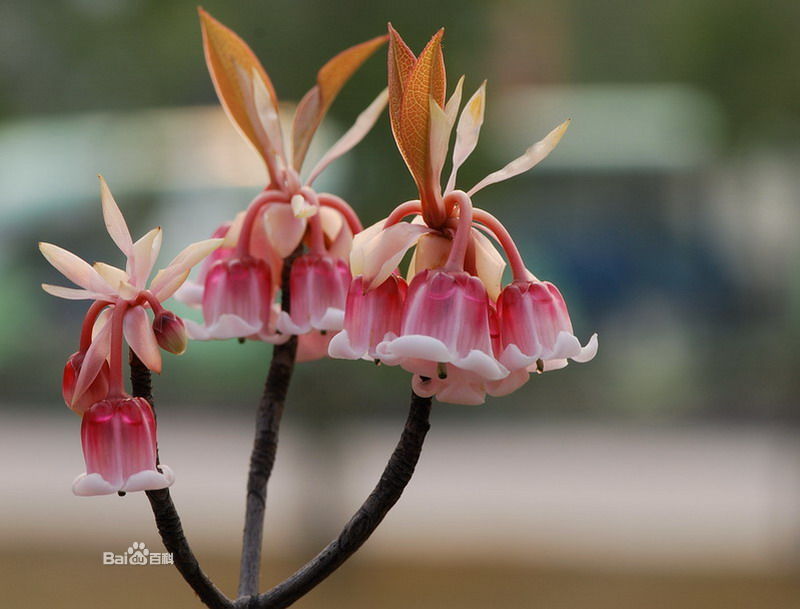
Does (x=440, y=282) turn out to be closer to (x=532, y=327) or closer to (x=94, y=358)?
(x=532, y=327)

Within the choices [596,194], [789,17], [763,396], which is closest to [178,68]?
[789,17]

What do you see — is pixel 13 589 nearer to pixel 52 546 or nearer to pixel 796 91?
pixel 52 546

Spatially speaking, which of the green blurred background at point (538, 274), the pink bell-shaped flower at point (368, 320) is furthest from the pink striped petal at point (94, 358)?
the green blurred background at point (538, 274)

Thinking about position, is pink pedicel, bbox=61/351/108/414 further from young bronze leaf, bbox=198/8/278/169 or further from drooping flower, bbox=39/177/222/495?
young bronze leaf, bbox=198/8/278/169

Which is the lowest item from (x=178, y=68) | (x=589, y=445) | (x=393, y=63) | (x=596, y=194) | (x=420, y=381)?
(x=420, y=381)

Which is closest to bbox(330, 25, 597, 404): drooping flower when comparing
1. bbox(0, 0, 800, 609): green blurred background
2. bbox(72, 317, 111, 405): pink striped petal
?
bbox(72, 317, 111, 405): pink striped petal

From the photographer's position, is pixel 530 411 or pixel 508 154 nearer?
pixel 508 154

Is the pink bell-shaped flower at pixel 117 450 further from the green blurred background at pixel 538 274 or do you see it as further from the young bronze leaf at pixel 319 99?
the green blurred background at pixel 538 274
